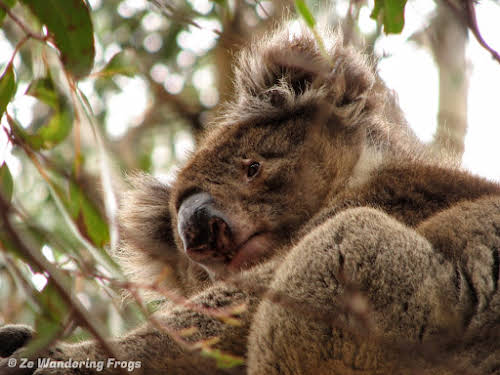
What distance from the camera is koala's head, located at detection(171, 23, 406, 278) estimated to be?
2684 mm

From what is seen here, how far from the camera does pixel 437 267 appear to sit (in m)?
1.91

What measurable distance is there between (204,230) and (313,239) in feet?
2.36

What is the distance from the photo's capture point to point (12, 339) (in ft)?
6.33

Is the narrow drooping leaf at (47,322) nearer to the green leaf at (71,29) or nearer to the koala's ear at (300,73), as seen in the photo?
the green leaf at (71,29)

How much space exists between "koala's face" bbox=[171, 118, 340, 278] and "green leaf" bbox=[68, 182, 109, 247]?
1.71ft

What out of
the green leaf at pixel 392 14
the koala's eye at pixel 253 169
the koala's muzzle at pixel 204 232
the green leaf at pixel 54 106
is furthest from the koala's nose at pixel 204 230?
the green leaf at pixel 392 14

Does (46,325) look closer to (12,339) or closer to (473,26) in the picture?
(12,339)

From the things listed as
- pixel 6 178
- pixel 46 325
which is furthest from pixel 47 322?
pixel 6 178

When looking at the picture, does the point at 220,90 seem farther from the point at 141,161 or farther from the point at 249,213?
the point at 249,213

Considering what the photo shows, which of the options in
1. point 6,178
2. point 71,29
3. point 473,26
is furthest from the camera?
point 6,178

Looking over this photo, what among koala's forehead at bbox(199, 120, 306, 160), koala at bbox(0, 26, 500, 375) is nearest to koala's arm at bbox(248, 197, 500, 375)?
→ koala at bbox(0, 26, 500, 375)

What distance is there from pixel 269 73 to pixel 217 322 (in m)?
1.56

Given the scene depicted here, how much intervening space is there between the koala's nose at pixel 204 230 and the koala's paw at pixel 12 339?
0.81 m

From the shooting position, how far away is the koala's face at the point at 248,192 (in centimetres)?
265
